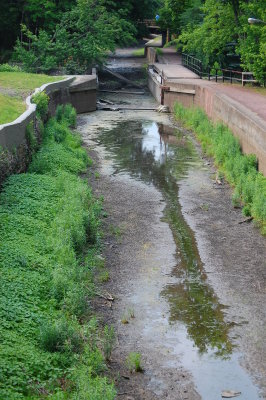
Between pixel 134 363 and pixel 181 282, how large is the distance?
3632 millimetres

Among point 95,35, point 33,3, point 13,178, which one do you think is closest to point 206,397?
point 13,178

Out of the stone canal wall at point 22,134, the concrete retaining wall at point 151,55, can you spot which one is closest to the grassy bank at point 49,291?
the stone canal wall at point 22,134

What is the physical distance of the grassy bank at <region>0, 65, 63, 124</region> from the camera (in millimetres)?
21750

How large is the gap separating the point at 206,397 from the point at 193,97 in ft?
83.9

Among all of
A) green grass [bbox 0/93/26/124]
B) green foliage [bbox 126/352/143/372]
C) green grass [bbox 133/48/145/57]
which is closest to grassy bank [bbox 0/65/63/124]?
green grass [bbox 0/93/26/124]

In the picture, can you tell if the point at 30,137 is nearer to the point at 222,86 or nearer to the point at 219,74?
the point at 222,86

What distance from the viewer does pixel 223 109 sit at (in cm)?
2691

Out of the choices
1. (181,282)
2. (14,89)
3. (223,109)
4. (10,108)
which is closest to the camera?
(181,282)

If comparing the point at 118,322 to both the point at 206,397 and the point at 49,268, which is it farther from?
the point at 206,397

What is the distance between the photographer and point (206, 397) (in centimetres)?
1001

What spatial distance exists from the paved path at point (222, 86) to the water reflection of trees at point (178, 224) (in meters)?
2.87

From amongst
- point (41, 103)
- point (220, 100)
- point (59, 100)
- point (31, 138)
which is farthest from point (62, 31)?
point (31, 138)

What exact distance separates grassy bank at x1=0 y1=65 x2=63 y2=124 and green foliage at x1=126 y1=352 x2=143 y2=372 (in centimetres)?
1083

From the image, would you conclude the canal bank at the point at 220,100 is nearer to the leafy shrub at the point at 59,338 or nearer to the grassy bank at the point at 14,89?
the grassy bank at the point at 14,89
